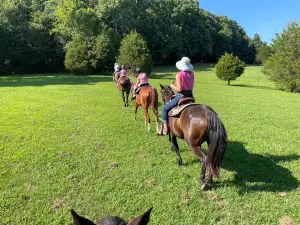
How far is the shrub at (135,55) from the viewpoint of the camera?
110ft

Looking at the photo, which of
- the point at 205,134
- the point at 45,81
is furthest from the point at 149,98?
the point at 45,81

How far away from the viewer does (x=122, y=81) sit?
13.6m

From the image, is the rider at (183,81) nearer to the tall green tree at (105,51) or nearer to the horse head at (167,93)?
the horse head at (167,93)

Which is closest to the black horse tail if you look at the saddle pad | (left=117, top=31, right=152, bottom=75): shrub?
the saddle pad

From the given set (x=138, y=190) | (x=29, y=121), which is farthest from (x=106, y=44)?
(x=138, y=190)

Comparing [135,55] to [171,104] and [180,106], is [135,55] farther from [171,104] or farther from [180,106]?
[180,106]

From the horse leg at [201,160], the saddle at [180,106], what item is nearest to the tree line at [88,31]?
the saddle at [180,106]

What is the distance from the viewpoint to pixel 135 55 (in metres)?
33.8

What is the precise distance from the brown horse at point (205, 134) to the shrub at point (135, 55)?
93.2ft

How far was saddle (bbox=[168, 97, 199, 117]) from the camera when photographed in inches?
Result: 225

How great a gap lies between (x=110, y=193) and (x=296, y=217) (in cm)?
335

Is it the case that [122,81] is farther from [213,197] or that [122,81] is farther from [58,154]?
[213,197]

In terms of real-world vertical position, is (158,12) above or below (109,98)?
above

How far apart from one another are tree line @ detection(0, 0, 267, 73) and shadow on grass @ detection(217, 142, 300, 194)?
33074 mm
